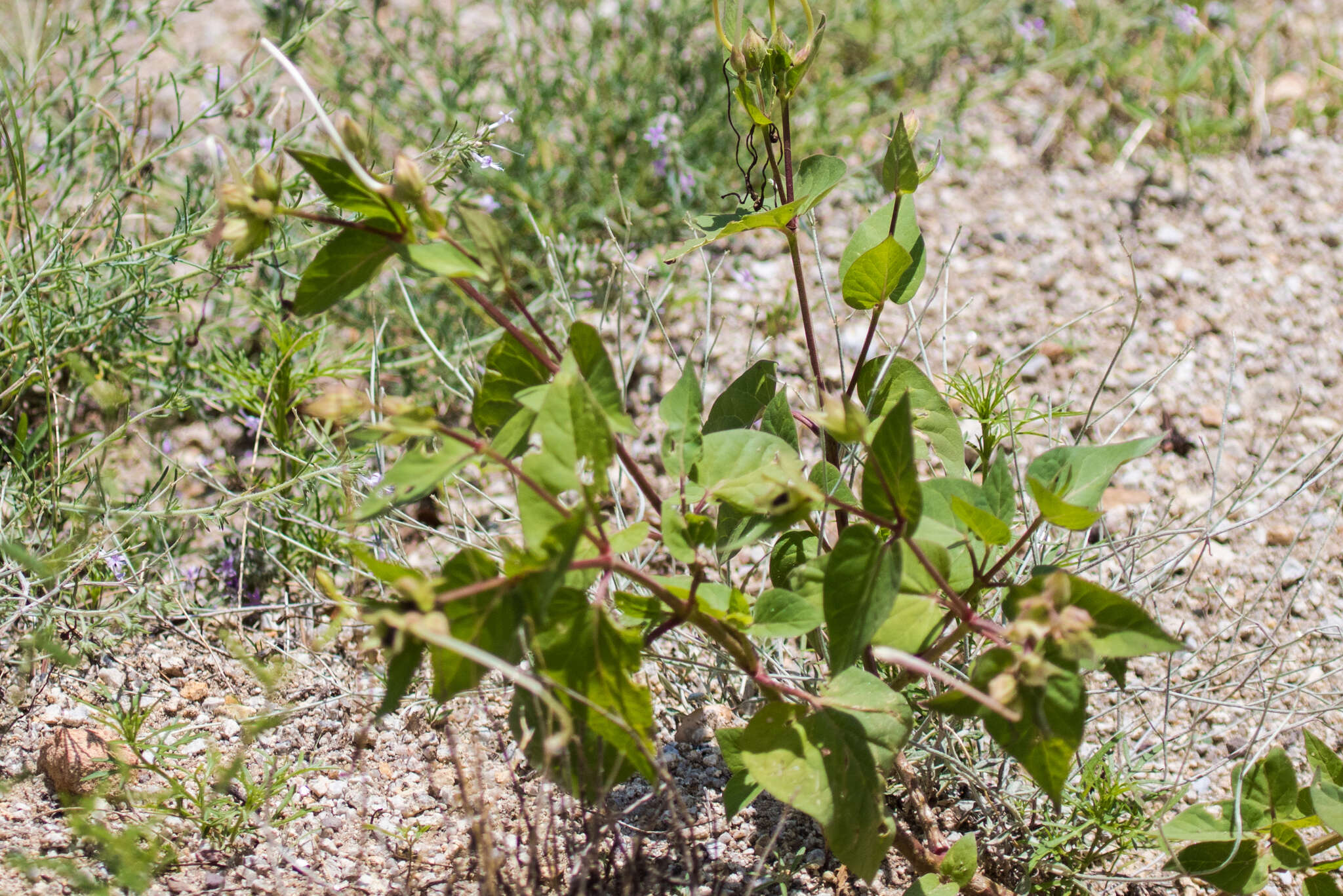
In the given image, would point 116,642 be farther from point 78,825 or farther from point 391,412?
point 391,412

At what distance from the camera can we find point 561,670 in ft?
3.28

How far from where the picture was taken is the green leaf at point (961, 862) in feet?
4.18

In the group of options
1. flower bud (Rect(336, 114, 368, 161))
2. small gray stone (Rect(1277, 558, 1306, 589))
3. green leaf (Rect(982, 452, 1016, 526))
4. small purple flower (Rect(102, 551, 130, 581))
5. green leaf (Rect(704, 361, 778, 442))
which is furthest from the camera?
small gray stone (Rect(1277, 558, 1306, 589))

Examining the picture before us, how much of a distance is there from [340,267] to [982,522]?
69cm

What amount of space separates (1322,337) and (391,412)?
205 cm

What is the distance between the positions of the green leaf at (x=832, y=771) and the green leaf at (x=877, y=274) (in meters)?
0.51

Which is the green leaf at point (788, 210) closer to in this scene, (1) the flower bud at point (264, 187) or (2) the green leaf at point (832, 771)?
(1) the flower bud at point (264, 187)

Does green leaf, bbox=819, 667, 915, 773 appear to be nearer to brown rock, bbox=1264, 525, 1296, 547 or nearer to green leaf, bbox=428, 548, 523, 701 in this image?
green leaf, bbox=428, 548, 523, 701

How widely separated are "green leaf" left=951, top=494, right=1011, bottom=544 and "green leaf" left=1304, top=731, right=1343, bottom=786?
0.52 meters

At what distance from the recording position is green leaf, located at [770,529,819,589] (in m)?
1.30

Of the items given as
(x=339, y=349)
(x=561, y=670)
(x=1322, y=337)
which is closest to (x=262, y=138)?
(x=339, y=349)

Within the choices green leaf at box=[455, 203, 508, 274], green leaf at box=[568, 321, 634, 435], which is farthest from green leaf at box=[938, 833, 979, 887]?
green leaf at box=[455, 203, 508, 274]

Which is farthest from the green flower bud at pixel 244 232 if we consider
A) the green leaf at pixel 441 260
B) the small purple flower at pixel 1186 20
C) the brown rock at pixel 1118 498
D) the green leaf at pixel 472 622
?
the small purple flower at pixel 1186 20

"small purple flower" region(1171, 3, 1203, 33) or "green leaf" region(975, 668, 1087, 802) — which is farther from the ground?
"small purple flower" region(1171, 3, 1203, 33)
